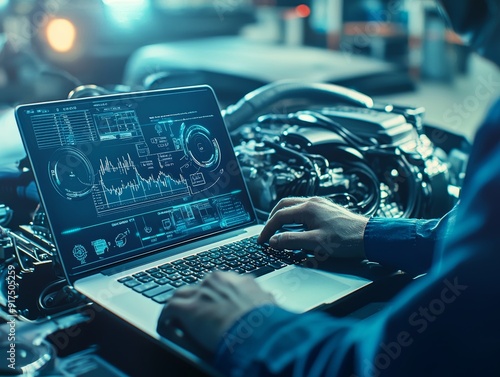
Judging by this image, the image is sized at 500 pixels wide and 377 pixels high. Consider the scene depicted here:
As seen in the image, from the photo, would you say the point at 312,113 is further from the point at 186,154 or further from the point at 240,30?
the point at 240,30

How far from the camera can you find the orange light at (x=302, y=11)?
594 centimetres

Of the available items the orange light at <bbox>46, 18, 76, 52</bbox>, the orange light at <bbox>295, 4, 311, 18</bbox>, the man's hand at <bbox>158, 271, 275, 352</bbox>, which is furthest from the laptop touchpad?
the orange light at <bbox>295, 4, 311, 18</bbox>

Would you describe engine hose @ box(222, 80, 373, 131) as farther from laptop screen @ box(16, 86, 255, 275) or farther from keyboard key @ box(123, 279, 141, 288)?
keyboard key @ box(123, 279, 141, 288)

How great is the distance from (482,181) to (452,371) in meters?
0.18

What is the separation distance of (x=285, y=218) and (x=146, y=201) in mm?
224

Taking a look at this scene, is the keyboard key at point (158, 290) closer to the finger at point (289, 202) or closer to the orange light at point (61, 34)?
the finger at point (289, 202)

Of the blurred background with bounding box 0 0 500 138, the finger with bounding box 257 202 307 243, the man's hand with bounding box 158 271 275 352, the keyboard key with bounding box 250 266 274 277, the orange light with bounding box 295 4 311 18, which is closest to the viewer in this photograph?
the man's hand with bounding box 158 271 275 352

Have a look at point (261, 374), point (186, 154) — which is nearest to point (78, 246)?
point (186, 154)

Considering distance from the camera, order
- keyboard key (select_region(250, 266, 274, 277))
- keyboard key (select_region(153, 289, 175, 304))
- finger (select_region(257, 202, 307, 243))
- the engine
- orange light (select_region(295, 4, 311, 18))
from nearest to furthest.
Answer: keyboard key (select_region(153, 289, 175, 304))
keyboard key (select_region(250, 266, 274, 277))
finger (select_region(257, 202, 307, 243))
the engine
orange light (select_region(295, 4, 311, 18))

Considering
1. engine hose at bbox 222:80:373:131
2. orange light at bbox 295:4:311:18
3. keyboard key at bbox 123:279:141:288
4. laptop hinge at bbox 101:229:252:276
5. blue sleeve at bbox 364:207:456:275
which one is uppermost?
orange light at bbox 295:4:311:18

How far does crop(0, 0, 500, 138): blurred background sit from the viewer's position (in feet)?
9.34

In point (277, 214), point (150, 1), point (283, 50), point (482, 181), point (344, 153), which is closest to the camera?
point (482, 181)

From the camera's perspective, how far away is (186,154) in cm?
110

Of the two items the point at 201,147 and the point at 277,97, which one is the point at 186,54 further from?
the point at 201,147
